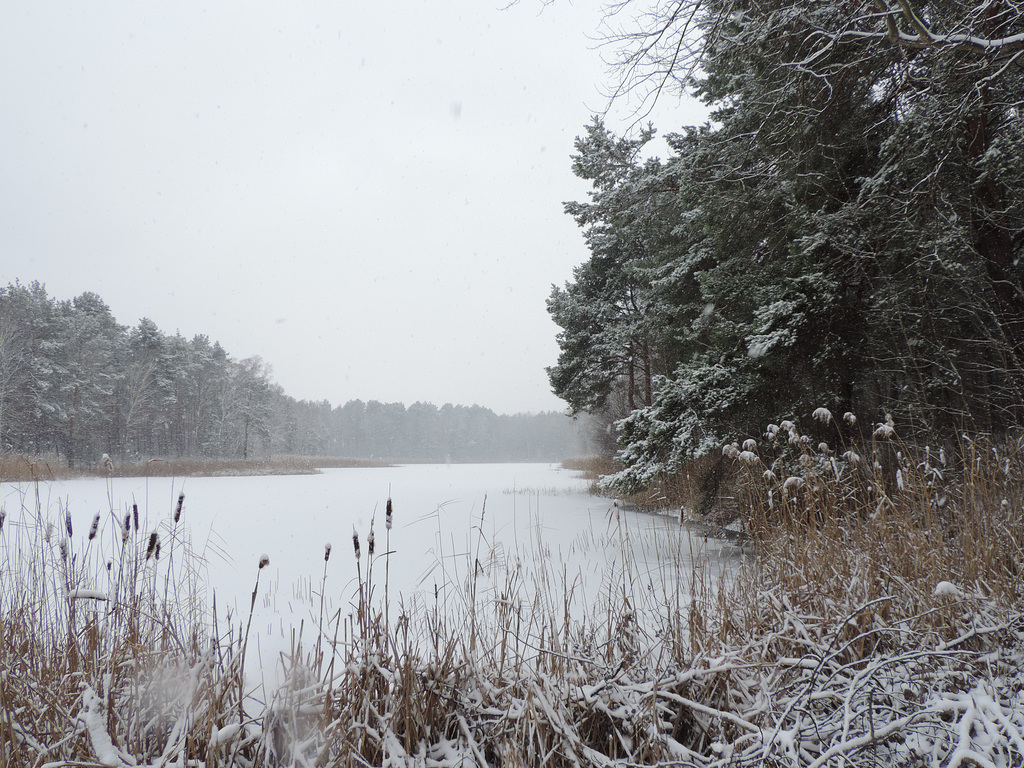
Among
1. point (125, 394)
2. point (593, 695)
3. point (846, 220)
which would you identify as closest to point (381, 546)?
point (593, 695)

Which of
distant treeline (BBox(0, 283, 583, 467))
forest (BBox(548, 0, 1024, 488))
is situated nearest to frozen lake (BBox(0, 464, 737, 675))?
forest (BBox(548, 0, 1024, 488))


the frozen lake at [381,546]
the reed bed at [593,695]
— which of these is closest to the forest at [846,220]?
the frozen lake at [381,546]

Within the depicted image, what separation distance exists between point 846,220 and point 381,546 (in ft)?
24.6

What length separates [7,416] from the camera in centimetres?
1988

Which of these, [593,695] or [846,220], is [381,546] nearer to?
[593,695]

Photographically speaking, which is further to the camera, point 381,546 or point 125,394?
point 125,394

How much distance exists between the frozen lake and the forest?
1595 mm

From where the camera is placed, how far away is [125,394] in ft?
99.8

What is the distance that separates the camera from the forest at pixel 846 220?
3.81 m

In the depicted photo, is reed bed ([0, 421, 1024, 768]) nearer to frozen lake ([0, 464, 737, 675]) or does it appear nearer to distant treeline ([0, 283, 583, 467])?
frozen lake ([0, 464, 737, 675])

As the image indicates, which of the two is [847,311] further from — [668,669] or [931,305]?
[668,669]

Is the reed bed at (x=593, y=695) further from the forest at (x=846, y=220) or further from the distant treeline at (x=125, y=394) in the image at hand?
the distant treeline at (x=125, y=394)

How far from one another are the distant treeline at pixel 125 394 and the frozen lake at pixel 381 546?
3471 millimetres

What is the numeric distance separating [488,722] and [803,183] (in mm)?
5758
